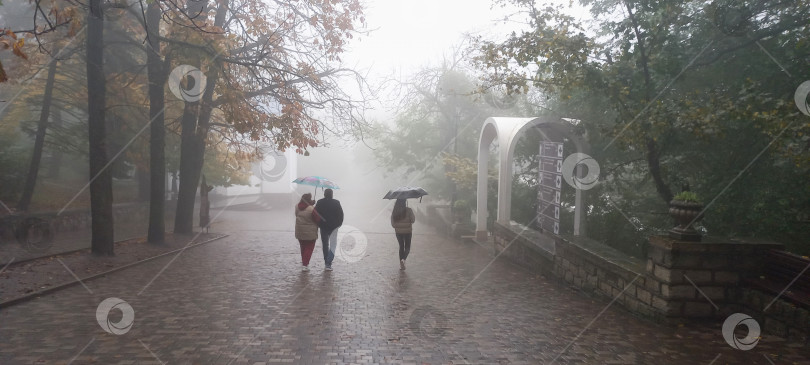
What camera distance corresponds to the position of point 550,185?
513 inches

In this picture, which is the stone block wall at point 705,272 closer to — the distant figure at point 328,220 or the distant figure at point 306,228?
the distant figure at point 328,220

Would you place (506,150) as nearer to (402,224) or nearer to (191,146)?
(402,224)

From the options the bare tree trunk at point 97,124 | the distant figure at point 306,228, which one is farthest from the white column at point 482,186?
the bare tree trunk at point 97,124

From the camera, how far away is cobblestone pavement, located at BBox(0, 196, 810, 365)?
18.1 ft

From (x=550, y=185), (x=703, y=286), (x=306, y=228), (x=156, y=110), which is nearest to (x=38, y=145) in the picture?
(x=156, y=110)

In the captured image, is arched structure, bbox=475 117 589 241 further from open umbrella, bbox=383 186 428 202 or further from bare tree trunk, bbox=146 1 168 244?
bare tree trunk, bbox=146 1 168 244

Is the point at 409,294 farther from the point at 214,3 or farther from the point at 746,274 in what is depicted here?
the point at 214,3

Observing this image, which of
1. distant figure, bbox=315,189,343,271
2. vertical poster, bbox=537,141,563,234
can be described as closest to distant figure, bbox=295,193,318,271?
distant figure, bbox=315,189,343,271

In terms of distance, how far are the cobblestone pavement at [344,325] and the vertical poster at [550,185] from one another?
2.40 meters

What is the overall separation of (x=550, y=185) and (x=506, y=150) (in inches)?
75.0

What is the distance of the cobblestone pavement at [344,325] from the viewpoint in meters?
5.52

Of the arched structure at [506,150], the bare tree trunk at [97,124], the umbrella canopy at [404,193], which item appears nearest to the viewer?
the bare tree trunk at [97,124]

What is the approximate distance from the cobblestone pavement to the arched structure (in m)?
3.94

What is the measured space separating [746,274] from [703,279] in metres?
0.54
